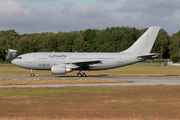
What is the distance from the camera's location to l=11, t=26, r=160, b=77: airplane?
129 ft

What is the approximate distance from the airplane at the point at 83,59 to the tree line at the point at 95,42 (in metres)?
78.8

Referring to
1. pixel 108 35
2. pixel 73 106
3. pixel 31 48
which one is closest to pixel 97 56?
pixel 73 106

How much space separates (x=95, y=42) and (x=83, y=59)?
95.9 metres

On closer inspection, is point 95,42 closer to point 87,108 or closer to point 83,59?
point 83,59

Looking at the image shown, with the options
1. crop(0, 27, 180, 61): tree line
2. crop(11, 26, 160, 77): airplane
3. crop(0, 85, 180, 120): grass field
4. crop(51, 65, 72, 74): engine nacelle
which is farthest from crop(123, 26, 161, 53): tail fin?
crop(0, 27, 180, 61): tree line

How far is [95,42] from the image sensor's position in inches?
5340

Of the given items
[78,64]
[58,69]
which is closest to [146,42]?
[78,64]

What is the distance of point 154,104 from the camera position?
1644cm

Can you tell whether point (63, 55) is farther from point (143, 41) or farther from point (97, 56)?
point (143, 41)

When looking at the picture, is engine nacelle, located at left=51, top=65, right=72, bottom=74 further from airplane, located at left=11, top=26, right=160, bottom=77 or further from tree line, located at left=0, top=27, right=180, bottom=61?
tree line, located at left=0, top=27, right=180, bottom=61

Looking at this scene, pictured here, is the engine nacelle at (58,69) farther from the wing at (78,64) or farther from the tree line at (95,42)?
the tree line at (95,42)

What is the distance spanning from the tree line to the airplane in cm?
7881

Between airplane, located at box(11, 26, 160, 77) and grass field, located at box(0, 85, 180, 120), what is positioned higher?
airplane, located at box(11, 26, 160, 77)

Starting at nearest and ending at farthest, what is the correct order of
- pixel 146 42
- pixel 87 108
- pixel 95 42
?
pixel 87 108, pixel 146 42, pixel 95 42
